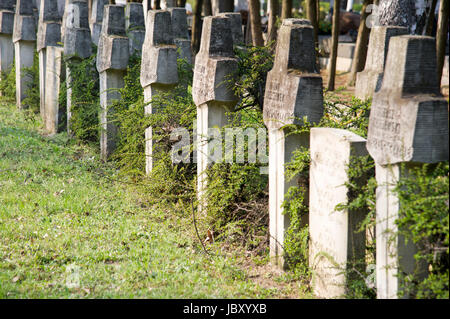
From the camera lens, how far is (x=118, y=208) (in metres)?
6.28

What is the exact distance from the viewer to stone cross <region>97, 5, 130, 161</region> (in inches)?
300

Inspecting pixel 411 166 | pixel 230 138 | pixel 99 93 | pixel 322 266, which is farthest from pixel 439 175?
pixel 99 93

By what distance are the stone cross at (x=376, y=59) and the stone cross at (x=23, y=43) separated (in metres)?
7.62

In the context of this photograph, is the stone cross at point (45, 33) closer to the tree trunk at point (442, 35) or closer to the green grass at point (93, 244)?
the green grass at point (93, 244)

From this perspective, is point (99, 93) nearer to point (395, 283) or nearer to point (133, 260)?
point (133, 260)

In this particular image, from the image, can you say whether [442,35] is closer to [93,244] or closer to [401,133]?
[93,244]

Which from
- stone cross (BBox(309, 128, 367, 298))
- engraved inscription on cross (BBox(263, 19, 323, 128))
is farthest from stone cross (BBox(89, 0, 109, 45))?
stone cross (BBox(309, 128, 367, 298))

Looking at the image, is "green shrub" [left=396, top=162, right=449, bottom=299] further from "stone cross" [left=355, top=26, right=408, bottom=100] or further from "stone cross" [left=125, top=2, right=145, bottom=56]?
"stone cross" [left=125, top=2, right=145, bottom=56]

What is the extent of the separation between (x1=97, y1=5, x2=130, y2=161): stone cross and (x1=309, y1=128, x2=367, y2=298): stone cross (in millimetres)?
3939

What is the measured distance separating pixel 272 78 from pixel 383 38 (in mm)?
987

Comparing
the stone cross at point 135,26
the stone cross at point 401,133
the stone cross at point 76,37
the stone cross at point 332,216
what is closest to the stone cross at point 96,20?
the stone cross at point 76,37

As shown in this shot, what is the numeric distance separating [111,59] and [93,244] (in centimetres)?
303

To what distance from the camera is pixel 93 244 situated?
5285 millimetres

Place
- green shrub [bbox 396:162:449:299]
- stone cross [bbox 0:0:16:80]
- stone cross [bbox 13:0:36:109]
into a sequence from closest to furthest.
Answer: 1. green shrub [bbox 396:162:449:299]
2. stone cross [bbox 13:0:36:109]
3. stone cross [bbox 0:0:16:80]
